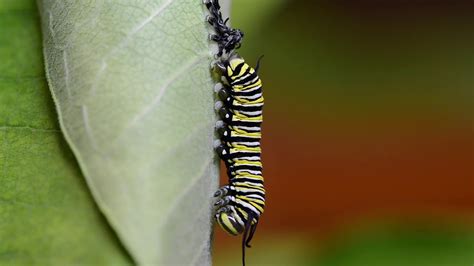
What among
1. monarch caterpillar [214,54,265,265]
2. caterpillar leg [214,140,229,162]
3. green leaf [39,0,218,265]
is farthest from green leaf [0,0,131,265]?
monarch caterpillar [214,54,265,265]

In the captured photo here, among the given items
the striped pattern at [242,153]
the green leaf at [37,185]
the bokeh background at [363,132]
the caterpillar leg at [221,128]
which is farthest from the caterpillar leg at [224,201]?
the bokeh background at [363,132]

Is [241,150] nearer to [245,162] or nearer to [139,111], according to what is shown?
[245,162]

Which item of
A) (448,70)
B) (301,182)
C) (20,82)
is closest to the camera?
(20,82)

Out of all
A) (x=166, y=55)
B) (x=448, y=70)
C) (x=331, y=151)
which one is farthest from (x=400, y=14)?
(x=166, y=55)

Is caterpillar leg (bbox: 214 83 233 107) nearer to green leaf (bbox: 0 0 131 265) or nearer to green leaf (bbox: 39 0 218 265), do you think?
green leaf (bbox: 39 0 218 265)

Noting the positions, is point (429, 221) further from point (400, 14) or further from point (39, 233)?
point (39, 233)

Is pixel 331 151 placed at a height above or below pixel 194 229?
below
